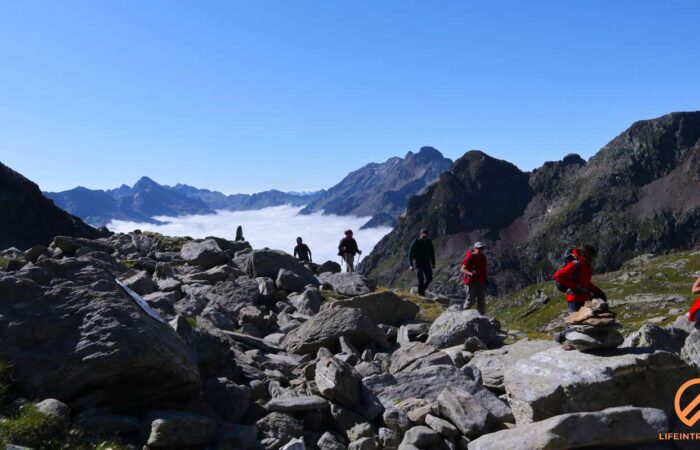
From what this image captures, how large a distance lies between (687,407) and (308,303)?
51.9ft

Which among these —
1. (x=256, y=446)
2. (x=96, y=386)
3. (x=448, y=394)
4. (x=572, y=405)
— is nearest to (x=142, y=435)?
(x=96, y=386)

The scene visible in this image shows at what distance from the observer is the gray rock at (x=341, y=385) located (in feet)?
43.3

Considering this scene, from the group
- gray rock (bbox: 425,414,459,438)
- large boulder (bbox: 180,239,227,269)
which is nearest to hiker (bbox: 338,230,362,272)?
large boulder (bbox: 180,239,227,269)

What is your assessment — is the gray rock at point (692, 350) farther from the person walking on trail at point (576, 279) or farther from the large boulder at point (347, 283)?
the large boulder at point (347, 283)

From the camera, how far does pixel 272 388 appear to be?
14320 mm

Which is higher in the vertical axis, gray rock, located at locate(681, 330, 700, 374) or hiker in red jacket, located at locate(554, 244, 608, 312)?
hiker in red jacket, located at locate(554, 244, 608, 312)

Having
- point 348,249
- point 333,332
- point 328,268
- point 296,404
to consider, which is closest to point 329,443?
point 296,404

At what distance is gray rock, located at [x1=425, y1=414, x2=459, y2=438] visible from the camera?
470 inches

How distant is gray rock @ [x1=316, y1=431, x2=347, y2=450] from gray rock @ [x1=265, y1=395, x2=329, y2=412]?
774 mm

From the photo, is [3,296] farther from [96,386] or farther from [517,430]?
[517,430]

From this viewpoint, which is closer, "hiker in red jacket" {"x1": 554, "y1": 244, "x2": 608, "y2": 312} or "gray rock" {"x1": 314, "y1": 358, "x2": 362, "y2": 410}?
"gray rock" {"x1": 314, "y1": 358, "x2": 362, "y2": 410}

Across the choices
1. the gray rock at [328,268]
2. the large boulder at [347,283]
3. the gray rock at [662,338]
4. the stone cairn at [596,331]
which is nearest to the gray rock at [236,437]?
the stone cairn at [596,331]

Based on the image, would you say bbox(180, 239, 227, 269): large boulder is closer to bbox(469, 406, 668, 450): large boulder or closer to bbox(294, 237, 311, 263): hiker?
bbox(294, 237, 311, 263): hiker

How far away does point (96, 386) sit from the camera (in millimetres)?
→ 11062
